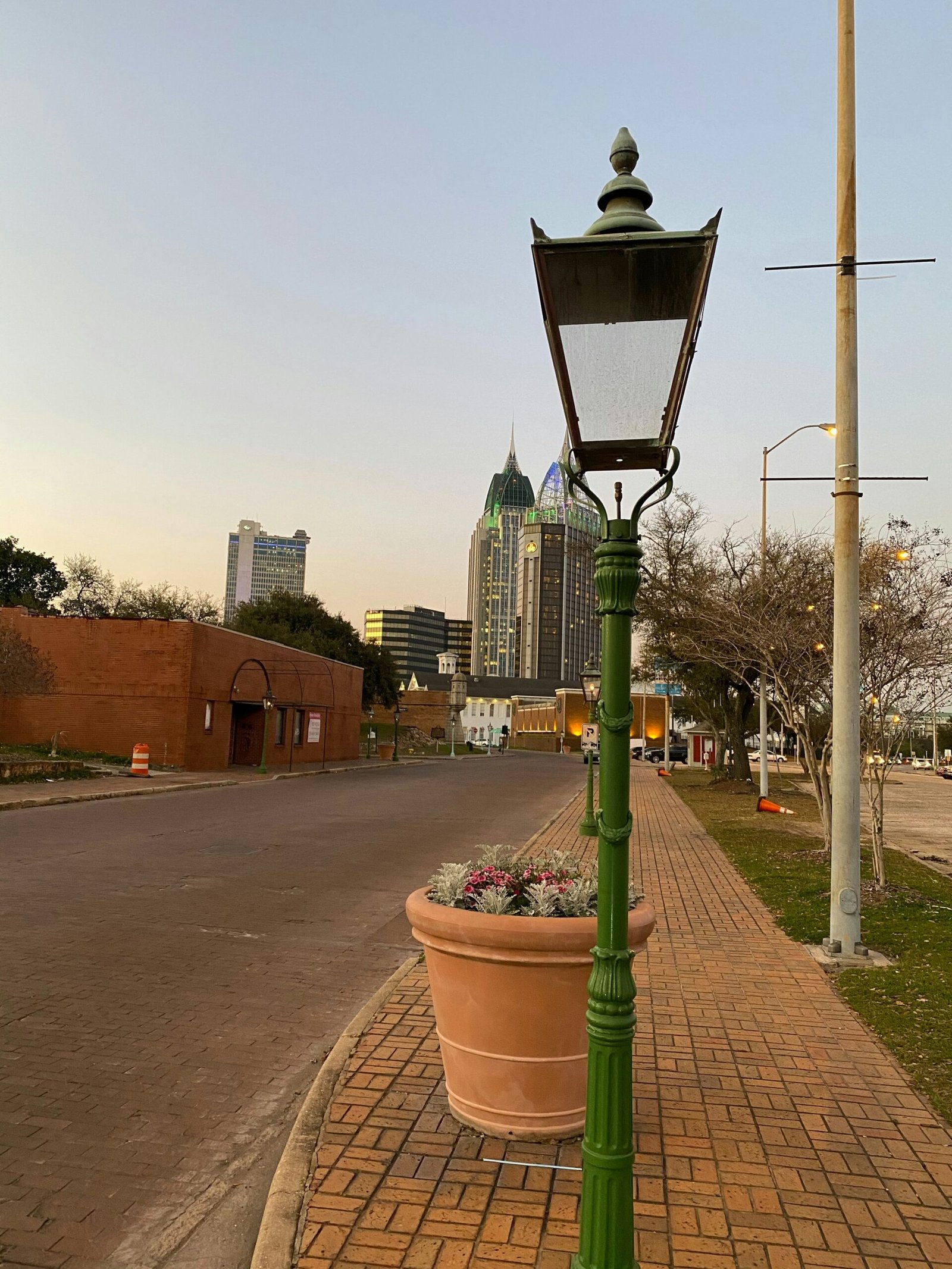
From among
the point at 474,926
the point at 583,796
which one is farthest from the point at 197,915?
the point at 583,796

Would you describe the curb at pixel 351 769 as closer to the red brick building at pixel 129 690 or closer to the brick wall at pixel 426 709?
the red brick building at pixel 129 690

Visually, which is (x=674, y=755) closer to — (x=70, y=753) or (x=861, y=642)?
(x=70, y=753)

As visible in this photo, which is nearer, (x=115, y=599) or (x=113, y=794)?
(x=113, y=794)

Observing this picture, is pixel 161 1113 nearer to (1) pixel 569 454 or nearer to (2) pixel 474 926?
(2) pixel 474 926

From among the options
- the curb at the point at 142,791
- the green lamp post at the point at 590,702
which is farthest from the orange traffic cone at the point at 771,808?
the curb at the point at 142,791

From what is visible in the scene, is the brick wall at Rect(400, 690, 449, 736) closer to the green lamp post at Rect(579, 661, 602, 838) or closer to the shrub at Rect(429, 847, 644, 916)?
the green lamp post at Rect(579, 661, 602, 838)

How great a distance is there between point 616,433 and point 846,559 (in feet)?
16.3

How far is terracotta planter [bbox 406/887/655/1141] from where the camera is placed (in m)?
3.74

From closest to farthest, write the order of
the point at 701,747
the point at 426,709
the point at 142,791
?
the point at 142,791 < the point at 701,747 < the point at 426,709

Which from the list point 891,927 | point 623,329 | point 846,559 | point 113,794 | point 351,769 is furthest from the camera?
point 351,769

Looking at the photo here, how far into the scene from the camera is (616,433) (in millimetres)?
3127

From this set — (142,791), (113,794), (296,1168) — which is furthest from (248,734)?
(296,1168)

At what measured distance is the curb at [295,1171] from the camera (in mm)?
3086

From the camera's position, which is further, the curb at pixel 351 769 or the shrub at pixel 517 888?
the curb at pixel 351 769
